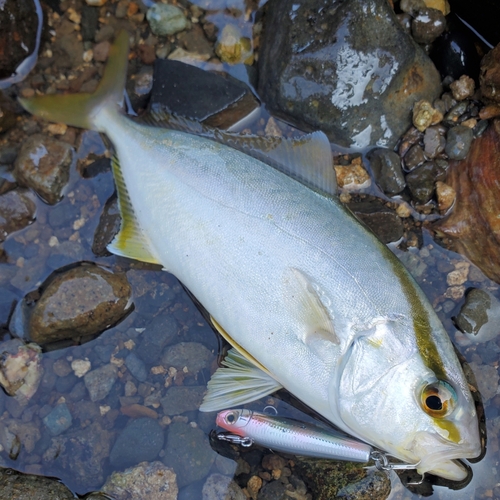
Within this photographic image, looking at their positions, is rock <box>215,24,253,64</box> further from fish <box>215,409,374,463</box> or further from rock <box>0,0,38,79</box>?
fish <box>215,409,374,463</box>

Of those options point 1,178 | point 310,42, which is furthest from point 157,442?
point 310,42

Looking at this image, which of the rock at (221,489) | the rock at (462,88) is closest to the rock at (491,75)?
the rock at (462,88)

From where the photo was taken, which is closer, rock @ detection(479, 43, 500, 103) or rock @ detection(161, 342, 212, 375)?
rock @ detection(479, 43, 500, 103)

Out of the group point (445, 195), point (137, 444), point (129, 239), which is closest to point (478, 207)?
point (445, 195)

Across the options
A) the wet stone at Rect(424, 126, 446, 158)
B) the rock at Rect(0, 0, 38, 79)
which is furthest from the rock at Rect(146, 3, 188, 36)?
the wet stone at Rect(424, 126, 446, 158)

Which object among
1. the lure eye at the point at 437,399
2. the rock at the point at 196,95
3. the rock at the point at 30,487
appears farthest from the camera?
the rock at the point at 196,95

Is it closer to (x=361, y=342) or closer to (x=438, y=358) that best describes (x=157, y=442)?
(x=361, y=342)

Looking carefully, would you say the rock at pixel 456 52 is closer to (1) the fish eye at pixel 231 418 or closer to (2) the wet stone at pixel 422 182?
(2) the wet stone at pixel 422 182
